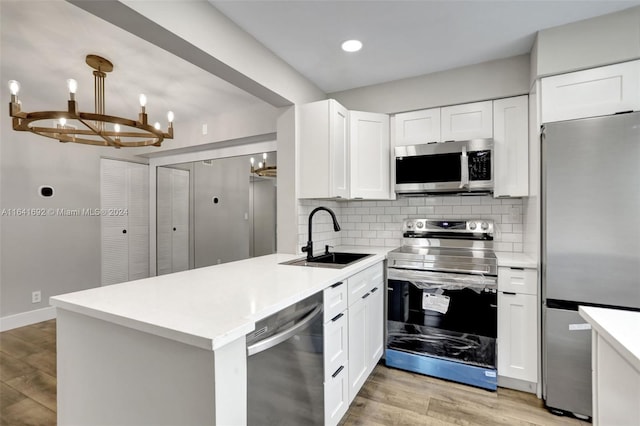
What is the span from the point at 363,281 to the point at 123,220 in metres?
3.94

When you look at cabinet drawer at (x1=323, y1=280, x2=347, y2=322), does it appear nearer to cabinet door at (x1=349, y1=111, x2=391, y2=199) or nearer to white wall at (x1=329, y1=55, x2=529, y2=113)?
cabinet door at (x1=349, y1=111, x2=391, y2=199)

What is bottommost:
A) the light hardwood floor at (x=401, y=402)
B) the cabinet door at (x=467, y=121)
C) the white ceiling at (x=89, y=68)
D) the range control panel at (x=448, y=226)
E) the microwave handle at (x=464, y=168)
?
the light hardwood floor at (x=401, y=402)

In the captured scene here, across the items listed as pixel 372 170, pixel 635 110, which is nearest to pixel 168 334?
pixel 372 170

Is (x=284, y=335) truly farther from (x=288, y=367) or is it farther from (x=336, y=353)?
(x=336, y=353)

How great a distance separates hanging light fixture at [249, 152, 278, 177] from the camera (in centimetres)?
326

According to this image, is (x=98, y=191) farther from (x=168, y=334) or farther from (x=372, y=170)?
(x=168, y=334)

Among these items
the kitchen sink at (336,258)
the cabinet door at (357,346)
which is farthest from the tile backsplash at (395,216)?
the cabinet door at (357,346)

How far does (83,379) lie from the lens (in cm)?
121

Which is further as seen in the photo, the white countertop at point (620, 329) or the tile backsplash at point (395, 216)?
the tile backsplash at point (395, 216)

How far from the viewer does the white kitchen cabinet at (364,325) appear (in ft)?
6.27

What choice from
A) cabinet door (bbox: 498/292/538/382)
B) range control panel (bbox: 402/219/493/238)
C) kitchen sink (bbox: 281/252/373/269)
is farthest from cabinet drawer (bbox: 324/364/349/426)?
range control panel (bbox: 402/219/493/238)

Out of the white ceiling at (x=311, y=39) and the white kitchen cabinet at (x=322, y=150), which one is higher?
the white ceiling at (x=311, y=39)

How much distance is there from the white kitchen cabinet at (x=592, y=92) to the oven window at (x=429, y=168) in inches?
27.0

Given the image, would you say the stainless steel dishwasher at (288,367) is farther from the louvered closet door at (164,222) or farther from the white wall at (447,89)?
the louvered closet door at (164,222)
